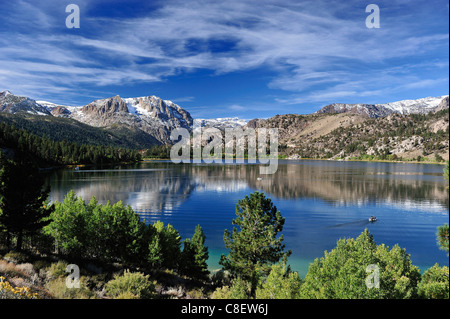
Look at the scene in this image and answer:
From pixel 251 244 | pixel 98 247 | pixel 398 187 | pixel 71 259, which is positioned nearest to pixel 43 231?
pixel 98 247

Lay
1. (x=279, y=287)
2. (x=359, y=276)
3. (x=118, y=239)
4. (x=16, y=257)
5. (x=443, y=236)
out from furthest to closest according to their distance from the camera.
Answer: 1. (x=118, y=239)
2. (x=16, y=257)
3. (x=279, y=287)
4. (x=359, y=276)
5. (x=443, y=236)

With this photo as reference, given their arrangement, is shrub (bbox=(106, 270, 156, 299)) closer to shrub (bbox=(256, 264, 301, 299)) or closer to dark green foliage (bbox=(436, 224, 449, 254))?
shrub (bbox=(256, 264, 301, 299))

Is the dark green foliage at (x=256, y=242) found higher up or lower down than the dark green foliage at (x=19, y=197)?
lower down

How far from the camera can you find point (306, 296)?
78.5 ft

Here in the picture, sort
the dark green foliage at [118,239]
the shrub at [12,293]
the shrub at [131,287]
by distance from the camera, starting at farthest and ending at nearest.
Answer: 1. the dark green foliage at [118,239]
2. the shrub at [131,287]
3. the shrub at [12,293]

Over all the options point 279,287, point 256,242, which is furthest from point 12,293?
point 256,242

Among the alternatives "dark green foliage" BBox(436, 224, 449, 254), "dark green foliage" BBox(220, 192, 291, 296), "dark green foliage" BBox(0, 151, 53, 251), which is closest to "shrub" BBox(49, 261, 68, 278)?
"dark green foliage" BBox(0, 151, 53, 251)

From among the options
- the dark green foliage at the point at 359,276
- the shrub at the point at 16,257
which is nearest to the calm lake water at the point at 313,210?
the dark green foliage at the point at 359,276

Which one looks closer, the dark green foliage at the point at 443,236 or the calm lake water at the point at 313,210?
the dark green foliage at the point at 443,236

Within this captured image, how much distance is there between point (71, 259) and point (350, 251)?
34.0 metres

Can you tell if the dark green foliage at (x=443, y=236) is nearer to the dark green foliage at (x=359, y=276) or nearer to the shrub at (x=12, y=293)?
the dark green foliage at (x=359, y=276)

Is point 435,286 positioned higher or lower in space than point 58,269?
lower

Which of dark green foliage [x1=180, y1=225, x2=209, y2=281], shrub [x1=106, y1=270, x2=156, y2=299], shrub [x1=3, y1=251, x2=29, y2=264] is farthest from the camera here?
dark green foliage [x1=180, y1=225, x2=209, y2=281]

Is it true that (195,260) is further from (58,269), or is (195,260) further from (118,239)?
(58,269)
